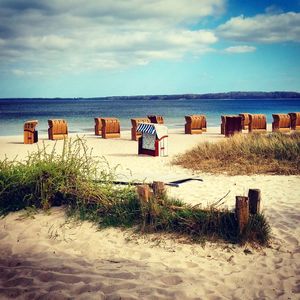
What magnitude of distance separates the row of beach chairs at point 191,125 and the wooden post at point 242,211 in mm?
10812

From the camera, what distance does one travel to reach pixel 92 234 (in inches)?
198

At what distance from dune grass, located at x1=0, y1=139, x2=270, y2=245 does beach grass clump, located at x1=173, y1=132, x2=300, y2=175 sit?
3886mm

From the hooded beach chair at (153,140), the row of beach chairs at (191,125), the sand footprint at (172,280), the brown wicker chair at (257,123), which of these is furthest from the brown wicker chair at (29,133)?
the sand footprint at (172,280)

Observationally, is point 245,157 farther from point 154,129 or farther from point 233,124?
point 233,124

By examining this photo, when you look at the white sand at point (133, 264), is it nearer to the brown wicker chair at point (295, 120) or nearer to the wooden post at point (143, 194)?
the wooden post at point (143, 194)

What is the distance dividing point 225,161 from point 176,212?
5004mm

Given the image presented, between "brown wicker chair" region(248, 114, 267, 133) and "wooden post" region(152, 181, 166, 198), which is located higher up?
"brown wicker chair" region(248, 114, 267, 133)

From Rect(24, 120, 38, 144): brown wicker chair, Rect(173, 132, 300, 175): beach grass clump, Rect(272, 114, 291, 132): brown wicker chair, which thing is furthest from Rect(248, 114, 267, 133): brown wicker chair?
Rect(24, 120, 38, 144): brown wicker chair

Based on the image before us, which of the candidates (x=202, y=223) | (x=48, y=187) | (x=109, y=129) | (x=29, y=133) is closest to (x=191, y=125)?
(x=109, y=129)

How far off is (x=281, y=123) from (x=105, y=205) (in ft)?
52.3

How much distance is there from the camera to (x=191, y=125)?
65.5 ft

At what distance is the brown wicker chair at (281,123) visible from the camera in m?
19.2

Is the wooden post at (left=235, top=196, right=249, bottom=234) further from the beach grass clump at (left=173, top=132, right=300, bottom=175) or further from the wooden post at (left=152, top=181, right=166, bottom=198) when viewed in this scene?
the beach grass clump at (left=173, top=132, right=300, bottom=175)

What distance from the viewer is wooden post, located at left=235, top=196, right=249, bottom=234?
4.59 meters
